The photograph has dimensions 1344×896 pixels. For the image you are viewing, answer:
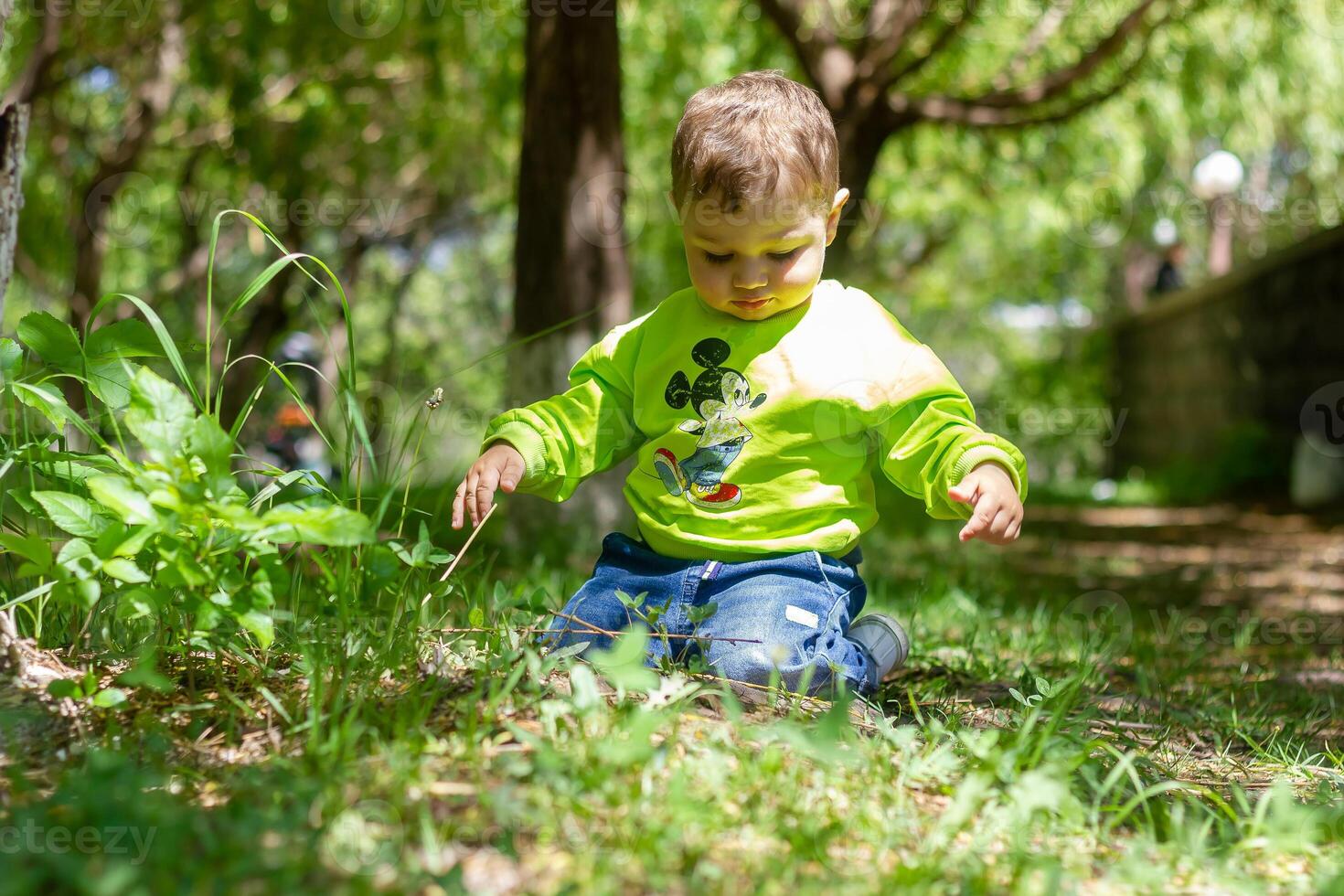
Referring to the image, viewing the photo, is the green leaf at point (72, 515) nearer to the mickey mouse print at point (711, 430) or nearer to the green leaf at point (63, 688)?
the green leaf at point (63, 688)

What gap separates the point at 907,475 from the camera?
221 cm

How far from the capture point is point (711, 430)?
7.61 ft

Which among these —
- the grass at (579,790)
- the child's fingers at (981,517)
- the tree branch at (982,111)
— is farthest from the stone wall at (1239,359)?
the grass at (579,790)

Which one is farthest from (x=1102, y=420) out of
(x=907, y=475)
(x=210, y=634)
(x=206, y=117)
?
(x=210, y=634)

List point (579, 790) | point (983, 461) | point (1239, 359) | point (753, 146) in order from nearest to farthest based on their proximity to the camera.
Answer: point (579, 790), point (983, 461), point (753, 146), point (1239, 359)

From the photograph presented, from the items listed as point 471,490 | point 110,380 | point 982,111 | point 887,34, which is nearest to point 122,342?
point 110,380

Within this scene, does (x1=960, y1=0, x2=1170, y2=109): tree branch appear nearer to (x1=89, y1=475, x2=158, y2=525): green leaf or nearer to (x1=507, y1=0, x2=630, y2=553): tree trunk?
(x1=507, y1=0, x2=630, y2=553): tree trunk

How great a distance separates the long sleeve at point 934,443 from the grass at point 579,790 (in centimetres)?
37

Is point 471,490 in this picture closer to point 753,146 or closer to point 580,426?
point 580,426

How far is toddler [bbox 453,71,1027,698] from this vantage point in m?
2.14

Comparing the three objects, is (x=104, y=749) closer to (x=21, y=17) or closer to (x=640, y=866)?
(x=640, y=866)

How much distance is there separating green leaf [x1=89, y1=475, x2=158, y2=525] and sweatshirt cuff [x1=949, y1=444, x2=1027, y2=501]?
127cm

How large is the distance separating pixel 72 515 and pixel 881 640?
1.46m

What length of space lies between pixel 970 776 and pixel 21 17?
9279 mm
